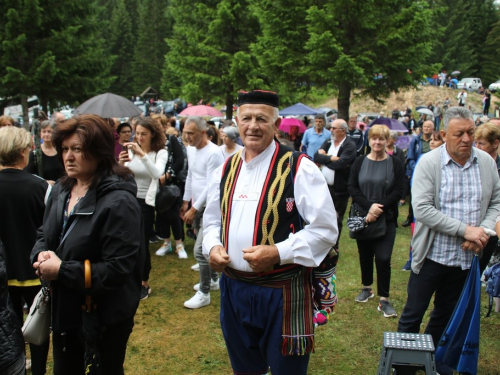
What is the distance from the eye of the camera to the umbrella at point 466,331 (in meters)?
3.22

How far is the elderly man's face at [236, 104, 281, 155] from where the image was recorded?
2.65 meters

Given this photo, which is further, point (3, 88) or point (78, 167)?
point (3, 88)

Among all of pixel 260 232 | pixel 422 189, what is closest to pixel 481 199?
pixel 422 189

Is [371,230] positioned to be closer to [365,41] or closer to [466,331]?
[466,331]

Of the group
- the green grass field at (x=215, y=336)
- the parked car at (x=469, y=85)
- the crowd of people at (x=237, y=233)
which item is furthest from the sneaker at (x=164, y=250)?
the parked car at (x=469, y=85)

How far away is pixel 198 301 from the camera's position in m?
5.27

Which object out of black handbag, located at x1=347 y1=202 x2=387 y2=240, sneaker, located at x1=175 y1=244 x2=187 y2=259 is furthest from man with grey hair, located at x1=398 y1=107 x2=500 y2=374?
sneaker, located at x1=175 y1=244 x2=187 y2=259

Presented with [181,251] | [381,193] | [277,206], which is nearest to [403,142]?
[181,251]

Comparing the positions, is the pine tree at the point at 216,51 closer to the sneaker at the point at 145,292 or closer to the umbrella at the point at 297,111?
the umbrella at the point at 297,111

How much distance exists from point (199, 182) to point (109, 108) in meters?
5.03

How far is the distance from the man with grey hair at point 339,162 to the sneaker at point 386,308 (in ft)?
6.08

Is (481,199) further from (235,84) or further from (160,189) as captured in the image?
(235,84)

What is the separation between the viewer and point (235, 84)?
22.9 meters

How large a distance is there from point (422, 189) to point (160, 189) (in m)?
3.42
